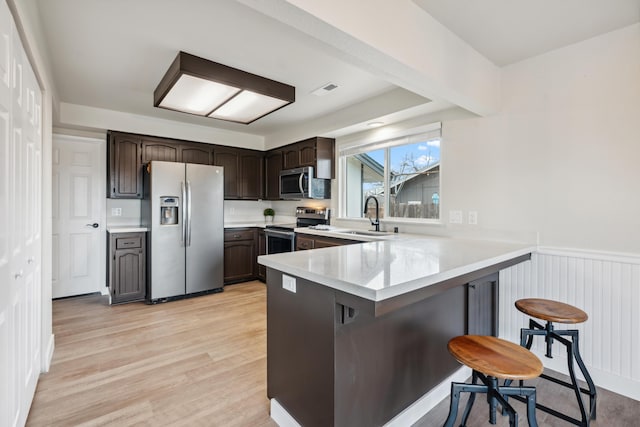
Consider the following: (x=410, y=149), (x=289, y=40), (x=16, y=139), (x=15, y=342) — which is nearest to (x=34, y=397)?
(x=15, y=342)

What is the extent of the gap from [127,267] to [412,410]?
3612 mm

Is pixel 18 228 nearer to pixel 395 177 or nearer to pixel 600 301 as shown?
pixel 395 177

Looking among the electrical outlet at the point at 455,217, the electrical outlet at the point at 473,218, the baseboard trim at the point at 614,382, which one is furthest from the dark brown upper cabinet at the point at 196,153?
the baseboard trim at the point at 614,382

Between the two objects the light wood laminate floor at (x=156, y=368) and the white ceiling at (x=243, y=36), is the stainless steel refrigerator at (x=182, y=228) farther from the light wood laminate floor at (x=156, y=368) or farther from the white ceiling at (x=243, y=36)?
the white ceiling at (x=243, y=36)

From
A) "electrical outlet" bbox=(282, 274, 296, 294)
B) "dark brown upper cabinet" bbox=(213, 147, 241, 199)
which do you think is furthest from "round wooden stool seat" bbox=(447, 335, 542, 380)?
"dark brown upper cabinet" bbox=(213, 147, 241, 199)

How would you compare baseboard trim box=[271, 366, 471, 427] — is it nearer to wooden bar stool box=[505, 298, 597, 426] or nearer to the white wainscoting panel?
wooden bar stool box=[505, 298, 597, 426]

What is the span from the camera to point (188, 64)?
2.43 metres

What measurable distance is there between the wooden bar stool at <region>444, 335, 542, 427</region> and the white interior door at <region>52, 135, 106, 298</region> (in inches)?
182

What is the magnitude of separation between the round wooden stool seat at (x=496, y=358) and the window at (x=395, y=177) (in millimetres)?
1834

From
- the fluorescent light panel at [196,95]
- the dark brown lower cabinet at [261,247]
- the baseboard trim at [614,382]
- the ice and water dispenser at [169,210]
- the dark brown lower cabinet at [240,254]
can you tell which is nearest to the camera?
the baseboard trim at [614,382]

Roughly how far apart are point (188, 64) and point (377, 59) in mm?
1579

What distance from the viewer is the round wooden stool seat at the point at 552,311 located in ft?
5.71

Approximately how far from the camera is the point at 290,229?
4215 millimetres

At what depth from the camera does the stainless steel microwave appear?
13.7ft
